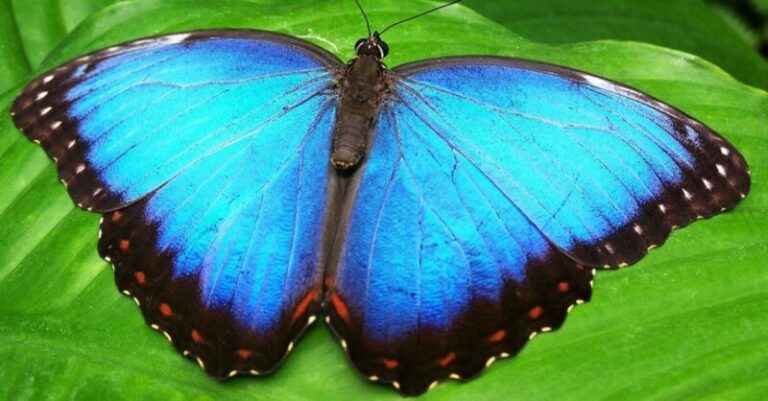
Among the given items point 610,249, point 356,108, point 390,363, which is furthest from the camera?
point 356,108

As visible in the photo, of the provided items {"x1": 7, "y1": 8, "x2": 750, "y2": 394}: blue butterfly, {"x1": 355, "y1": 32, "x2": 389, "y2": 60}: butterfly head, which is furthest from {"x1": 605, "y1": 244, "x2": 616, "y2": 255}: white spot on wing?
{"x1": 355, "y1": 32, "x2": 389, "y2": 60}: butterfly head

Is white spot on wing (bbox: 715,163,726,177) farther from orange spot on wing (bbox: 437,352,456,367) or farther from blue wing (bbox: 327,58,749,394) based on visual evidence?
orange spot on wing (bbox: 437,352,456,367)

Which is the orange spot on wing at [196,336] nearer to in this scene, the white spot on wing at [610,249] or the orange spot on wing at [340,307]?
the orange spot on wing at [340,307]

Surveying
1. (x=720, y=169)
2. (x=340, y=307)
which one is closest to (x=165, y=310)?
(x=340, y=307)

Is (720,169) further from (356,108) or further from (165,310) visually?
(165,310)

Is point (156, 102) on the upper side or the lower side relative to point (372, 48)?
lower

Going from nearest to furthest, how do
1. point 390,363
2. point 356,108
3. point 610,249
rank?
point 390,363 < point 610,249 < point 356,108
